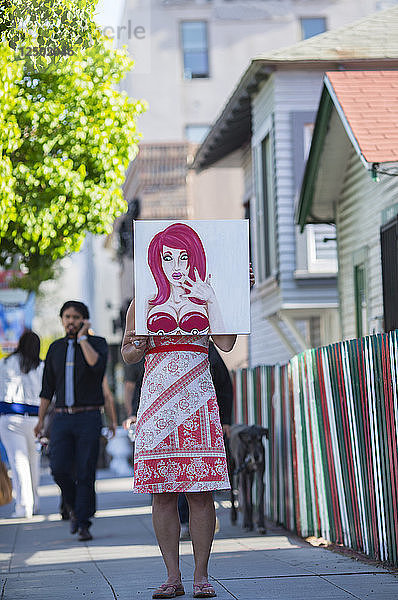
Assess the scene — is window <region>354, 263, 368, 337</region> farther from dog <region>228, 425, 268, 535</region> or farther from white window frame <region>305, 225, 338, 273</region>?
dog <region>228, 425, 268, 535</region>

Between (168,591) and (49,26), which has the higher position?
(49,26)

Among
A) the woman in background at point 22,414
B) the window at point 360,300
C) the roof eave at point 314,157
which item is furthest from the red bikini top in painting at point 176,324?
the window at point 360,300

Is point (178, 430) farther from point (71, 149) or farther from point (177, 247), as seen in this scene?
point (71, 149)

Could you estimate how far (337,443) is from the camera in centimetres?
854

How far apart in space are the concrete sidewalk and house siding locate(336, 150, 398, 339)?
4.43 meters

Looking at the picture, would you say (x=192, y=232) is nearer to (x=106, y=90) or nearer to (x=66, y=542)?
(x=66, y=542)

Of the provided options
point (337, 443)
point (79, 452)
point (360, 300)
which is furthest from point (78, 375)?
point (360, 300)

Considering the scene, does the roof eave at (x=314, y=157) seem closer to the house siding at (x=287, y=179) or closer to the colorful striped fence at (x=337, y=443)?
the house siding at (x=287, y=179)

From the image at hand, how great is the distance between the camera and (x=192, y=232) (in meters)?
6.42

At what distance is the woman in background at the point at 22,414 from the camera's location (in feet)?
40.2

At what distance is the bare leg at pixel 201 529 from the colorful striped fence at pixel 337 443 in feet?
4.49

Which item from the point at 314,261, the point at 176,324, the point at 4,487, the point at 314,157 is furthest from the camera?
the point at 314,261

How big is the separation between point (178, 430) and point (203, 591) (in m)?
0.82

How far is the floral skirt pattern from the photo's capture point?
615 cm
